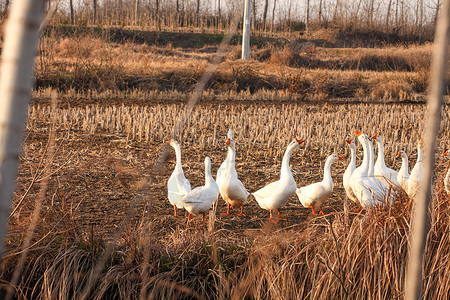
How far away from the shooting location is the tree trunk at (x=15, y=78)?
48 cm

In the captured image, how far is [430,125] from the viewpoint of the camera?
0.83 metres

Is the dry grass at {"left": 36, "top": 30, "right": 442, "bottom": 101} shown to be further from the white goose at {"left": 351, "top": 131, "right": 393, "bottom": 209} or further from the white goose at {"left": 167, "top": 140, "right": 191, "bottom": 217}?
the white goose at {"left": 167, "top": 140, "right": 191, "bottom": 217}

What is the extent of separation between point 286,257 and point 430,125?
2329mm

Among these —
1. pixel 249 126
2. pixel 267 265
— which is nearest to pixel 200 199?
pixel 267 265

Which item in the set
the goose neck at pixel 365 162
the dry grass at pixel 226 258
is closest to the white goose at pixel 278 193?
the goose neck at pixel 365 162

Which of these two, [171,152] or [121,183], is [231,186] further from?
[121,183]

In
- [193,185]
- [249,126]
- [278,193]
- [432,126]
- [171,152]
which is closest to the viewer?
[432,126]

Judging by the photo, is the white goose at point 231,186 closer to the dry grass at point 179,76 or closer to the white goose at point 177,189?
the white goose at point 177,189

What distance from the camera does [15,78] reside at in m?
0.48

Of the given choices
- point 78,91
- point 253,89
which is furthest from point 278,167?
point 253,89

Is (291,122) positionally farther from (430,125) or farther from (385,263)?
(430,125)

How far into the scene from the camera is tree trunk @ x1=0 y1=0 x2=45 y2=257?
48 centimetres

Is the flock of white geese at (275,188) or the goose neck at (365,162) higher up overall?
the goose neck at (365,162)

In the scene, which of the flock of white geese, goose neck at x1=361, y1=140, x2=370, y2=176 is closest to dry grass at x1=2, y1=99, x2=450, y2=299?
the flock of white geese
